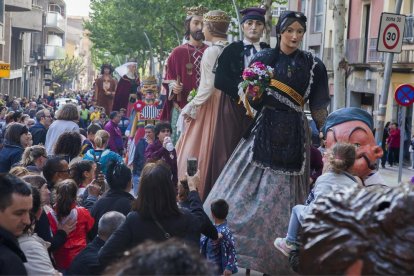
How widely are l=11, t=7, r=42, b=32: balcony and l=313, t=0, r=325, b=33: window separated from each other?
48.5 feet

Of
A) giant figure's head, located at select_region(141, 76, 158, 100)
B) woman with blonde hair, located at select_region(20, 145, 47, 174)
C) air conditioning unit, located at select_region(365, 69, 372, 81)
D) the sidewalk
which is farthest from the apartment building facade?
woman with blonde hair, located at select_region(20, 145, 47, 174)

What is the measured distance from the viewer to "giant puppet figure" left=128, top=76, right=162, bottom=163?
1628cm

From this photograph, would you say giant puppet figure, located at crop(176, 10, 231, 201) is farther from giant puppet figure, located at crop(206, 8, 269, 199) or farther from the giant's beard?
the giant's beard

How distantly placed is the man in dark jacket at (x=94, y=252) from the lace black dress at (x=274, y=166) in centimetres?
216

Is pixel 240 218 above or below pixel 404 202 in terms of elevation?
below

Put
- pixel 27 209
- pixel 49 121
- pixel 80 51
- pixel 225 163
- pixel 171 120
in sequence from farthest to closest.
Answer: pixel 80 51
pixel 49 121
pixel 171 120
pixel 225 163
pixel 27 209

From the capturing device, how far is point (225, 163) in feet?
30.1

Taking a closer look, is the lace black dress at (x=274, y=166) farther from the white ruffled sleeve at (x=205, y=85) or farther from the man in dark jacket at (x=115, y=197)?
the white ruffled sleeve at (x=205, y=85)

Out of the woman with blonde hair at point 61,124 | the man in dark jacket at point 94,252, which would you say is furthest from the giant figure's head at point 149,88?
the man in dark jacket at point 94,252

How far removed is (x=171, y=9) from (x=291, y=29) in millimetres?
39834

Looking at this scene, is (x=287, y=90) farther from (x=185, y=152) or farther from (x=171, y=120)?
(x=171, y=120)

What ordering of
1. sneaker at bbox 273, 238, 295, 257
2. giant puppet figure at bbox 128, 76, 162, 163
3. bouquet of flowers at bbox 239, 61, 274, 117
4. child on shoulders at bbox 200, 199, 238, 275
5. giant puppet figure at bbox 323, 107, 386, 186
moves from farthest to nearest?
giant puppet figure at bbox 128, 76, 162, 163 → bouquet of flowers at bbox 239, 61, 274, 117 → child on shoulders at bbox 200, 199, 238, 275 → giant puppet figure at bbox 323, 107, 386, 186 → sneaker at bbox 273, 238, 295, 257

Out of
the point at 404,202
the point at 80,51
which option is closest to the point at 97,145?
the point at 404,202

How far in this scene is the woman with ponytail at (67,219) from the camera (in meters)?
6.40
